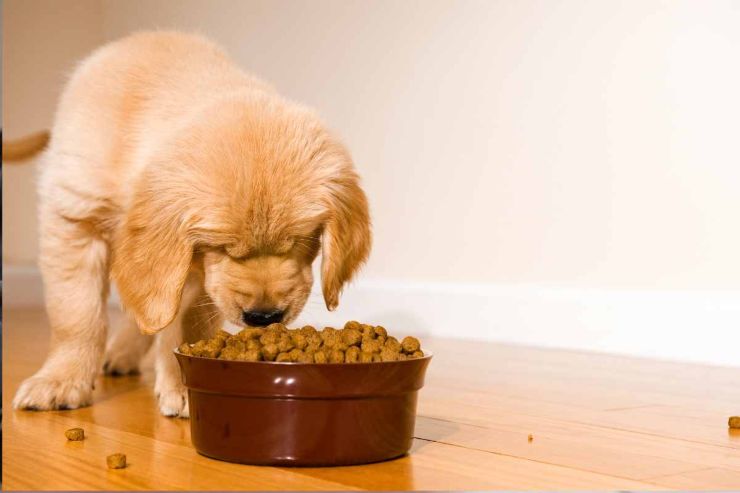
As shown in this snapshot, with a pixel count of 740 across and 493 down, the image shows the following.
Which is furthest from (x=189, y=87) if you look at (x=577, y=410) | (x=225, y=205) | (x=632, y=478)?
(x=632, y=478)

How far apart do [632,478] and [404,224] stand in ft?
9.86

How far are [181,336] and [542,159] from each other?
199 cm

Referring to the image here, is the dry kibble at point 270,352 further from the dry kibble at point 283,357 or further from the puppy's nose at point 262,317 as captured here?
the puppy's nose at point 262,317

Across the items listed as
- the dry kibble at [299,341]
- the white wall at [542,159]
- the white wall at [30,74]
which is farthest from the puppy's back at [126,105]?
the white wall at [30,74]

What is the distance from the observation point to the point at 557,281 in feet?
13.0

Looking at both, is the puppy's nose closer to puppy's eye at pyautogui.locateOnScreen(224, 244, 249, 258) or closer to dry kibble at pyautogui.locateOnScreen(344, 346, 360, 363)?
puppy's eye at pyautogui.locateOnScreen(224, 244, 249, 258)

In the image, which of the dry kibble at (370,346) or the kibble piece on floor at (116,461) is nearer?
the kibble piece on floor at (116,461)

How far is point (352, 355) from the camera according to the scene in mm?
1778

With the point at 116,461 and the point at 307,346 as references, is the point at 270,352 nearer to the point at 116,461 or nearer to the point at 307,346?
the point at 307,346

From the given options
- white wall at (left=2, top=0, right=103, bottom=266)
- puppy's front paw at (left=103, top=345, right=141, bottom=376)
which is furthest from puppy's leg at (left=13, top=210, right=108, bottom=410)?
white wall at (left=2, top=0, right=103, bottom=266)

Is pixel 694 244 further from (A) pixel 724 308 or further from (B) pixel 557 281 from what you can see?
(B) pixel 557 281

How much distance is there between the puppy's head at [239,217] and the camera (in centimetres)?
200

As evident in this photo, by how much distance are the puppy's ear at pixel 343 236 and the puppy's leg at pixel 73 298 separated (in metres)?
0.65

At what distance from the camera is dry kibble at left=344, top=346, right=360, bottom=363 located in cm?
177
